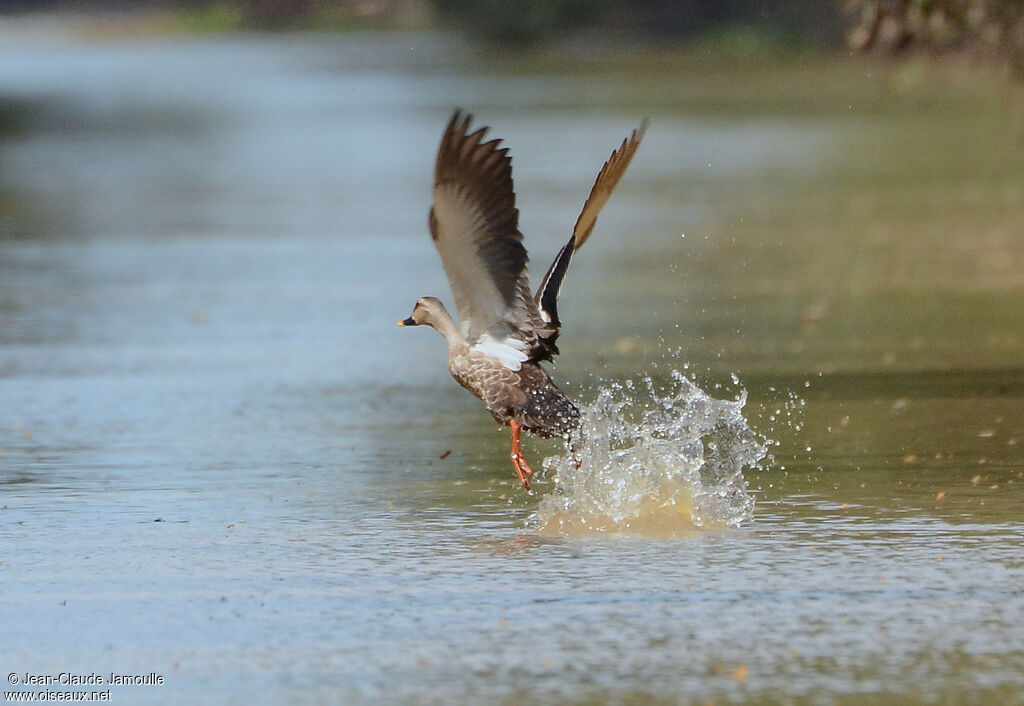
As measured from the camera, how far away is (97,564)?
712 centimetres

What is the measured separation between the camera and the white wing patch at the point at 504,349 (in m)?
7.82

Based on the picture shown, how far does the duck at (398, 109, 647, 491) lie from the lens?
770 centimetres

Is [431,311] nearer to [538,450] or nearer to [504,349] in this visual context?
[504,349]

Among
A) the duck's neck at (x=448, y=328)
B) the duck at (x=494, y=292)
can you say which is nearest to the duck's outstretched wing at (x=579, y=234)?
the duck at (x=494, y=292)

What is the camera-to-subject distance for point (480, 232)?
7.72m

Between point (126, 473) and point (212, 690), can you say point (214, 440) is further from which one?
point (212, 690)

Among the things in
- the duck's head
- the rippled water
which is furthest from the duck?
the rippled water

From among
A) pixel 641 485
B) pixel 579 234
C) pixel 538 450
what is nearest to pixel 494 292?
pixel 579 234

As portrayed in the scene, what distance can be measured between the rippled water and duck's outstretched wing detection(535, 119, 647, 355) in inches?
16.4

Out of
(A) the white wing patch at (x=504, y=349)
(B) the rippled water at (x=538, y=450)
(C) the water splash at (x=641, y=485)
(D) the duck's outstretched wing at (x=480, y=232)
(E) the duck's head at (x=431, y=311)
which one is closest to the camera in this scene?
(B) the rippled water at (x=538, y=450)

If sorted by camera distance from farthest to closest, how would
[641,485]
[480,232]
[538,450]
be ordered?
[538,450]
[480,232]
[641,485]

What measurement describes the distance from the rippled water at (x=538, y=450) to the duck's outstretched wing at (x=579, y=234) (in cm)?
42

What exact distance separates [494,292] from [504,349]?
8.6 inches

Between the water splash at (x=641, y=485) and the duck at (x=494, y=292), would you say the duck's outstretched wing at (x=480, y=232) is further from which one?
the water splash at (x=641, y=485)
